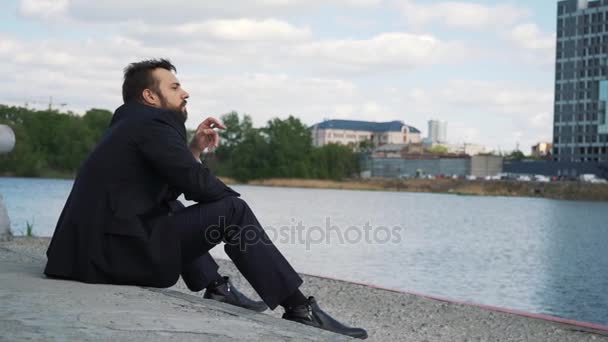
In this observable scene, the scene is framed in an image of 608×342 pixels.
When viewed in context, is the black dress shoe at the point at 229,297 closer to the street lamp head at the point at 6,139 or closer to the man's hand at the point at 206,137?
the man's hand at the point at 206,137

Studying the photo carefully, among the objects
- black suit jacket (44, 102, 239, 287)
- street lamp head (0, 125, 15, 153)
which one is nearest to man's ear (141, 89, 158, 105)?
black suit jacket (44, 102, 239, 287)

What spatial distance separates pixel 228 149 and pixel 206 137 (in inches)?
3758

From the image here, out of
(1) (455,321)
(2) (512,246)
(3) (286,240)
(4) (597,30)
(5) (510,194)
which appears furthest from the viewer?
(4) (597,30)

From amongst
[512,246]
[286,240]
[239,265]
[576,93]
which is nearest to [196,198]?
[239,265]

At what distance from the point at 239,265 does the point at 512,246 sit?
22.4 meters

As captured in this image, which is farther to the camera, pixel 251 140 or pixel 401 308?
pixel 251 140

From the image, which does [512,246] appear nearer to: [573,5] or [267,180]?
[267,180]

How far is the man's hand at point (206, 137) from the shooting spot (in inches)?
159

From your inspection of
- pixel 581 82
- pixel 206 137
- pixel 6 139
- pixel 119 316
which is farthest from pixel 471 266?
pixel 581 82

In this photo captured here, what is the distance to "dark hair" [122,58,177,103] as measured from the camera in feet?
12.5

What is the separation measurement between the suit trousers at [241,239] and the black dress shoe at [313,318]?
0.09 m

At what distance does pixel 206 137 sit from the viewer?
4.04 metres

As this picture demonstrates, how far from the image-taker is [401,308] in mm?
7148

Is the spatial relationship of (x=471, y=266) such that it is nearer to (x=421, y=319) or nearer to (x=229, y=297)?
(x=421, y=319)
